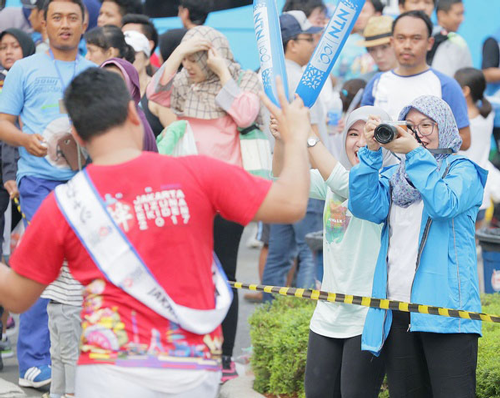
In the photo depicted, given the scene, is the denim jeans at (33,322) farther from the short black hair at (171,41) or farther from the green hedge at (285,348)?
the short black hair at (171,41)

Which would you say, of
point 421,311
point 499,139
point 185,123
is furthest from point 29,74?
point 499,139

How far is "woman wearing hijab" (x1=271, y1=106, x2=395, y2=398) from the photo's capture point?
15.5ft

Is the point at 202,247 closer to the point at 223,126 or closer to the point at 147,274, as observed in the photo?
the point at 147,274

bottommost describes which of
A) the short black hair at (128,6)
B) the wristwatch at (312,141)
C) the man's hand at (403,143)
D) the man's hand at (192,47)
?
the wristwatch at (312,141)

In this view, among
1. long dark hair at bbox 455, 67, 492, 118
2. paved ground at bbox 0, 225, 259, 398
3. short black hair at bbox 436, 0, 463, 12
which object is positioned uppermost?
short black hair at bbox 436, 0, 463, 12

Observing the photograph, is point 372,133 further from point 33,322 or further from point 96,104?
point 33,322

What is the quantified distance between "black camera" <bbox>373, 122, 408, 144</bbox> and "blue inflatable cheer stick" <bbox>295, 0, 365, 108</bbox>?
52 centimetres

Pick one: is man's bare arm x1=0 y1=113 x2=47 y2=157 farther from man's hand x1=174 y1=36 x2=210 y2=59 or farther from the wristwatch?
the wristwatch

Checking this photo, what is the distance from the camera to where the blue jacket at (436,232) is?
14.1 feet

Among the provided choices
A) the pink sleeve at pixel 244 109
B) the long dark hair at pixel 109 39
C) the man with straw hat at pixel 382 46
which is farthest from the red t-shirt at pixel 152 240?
the man with straw hat at pixel 382 46

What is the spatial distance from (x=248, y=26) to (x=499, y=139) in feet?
14.2

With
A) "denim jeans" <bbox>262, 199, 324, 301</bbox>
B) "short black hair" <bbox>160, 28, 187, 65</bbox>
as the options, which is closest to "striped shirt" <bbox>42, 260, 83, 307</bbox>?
"denim jeans" <bbox>262, 199, 324, 301</bbox>

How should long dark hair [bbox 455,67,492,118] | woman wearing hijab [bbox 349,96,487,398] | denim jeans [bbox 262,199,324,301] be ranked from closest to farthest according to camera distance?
1. woman wearing hijab [bbox 349,96,487,398]
2. denim jeans [bbox 262,199,324,301]
3. long dark hair [bbox 455,67,492,118]

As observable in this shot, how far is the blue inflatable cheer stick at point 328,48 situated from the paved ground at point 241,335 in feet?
9.31
